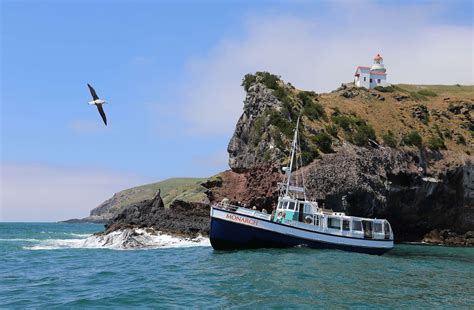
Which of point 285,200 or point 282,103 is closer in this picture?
point 285,200

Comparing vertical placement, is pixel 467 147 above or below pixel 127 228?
above

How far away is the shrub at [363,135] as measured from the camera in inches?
2660

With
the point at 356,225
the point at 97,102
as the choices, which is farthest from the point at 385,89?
the point at 97,102

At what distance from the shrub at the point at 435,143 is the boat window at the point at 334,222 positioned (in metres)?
36.5

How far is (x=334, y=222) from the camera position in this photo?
41250 mm

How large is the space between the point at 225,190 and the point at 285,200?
17.7m

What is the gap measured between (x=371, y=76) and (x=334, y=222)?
211 feet

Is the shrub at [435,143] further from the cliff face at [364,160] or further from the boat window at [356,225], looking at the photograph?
the boat window at [356,225]

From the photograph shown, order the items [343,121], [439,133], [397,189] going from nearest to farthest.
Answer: [397,189] < [343,121] < [439,133]

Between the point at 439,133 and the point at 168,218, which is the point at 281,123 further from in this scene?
the point at 439,133

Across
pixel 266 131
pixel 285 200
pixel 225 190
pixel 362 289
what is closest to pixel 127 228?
pixel 225 190

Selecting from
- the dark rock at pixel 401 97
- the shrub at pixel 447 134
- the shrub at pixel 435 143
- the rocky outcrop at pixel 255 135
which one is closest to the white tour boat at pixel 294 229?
the rocky outcrop at pixel 255 135

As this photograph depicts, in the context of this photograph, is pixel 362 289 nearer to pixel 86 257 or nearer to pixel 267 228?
pixel 267 228

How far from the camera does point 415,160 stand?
6881 cm
